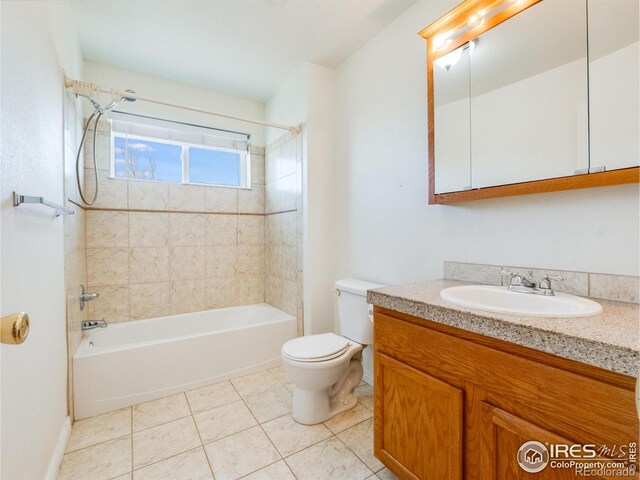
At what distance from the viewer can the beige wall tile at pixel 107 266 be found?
7.76ft

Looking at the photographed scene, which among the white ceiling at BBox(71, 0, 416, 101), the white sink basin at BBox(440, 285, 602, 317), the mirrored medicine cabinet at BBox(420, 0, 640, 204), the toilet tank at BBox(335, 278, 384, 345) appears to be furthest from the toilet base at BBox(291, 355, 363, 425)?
the white ceiling at BBox(71, 0, 416, 101)

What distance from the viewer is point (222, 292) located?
2904mm

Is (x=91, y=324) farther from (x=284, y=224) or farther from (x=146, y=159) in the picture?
(x=284, y=224)

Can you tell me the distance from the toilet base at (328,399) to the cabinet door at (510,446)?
962 mm

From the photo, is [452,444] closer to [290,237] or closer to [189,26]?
[290,237]

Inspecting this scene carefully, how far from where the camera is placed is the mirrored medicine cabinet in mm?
1009

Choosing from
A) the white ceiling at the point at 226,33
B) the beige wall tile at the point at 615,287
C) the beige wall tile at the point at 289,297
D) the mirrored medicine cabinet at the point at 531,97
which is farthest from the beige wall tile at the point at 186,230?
the beige wall tile at the point at 615,287

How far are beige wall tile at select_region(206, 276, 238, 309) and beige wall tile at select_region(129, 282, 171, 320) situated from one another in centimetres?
36

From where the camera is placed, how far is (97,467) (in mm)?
1381

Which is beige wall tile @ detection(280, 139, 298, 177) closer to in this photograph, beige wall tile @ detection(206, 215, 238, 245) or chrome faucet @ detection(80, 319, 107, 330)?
beige wall tile @ detection(206, 215, 238, 245)

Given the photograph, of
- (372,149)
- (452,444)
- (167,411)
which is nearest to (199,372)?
(167,411)

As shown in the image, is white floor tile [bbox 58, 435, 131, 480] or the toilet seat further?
the toilet seat

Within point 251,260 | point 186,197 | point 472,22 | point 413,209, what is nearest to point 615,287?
point 413,209

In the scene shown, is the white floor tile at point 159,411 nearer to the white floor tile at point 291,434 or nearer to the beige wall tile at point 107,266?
the white floor tile at point 291,434
